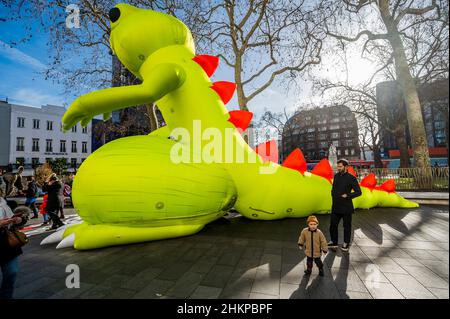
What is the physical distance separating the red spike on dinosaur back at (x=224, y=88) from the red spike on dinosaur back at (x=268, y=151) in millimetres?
1409

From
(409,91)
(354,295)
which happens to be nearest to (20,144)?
(354,295)

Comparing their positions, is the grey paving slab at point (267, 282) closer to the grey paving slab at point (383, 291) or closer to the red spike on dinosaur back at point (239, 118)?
the grey paving slab at point (383, 291)

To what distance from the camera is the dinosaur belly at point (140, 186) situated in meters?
3.66

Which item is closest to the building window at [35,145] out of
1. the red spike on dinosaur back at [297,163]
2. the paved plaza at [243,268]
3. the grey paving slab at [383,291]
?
the paved plaza at [243,268]

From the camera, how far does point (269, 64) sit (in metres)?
13.3

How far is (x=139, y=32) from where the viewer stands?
4688mm

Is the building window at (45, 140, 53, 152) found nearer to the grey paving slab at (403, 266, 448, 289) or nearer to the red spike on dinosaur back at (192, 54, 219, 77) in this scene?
the red spike on dinosaur back at (192, 54, 219, 77)

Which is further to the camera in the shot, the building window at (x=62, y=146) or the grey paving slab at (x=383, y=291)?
the building window at (x=62, y=146)

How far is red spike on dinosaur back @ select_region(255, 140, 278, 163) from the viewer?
211 inches

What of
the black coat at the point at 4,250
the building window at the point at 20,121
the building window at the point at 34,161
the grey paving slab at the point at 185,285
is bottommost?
the grey paving slab at the point at 185,285

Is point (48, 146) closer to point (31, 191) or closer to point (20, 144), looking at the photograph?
point (20, 144)

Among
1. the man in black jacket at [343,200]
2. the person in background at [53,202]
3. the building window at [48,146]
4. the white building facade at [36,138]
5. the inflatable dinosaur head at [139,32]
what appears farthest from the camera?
the building window at [48,146]
